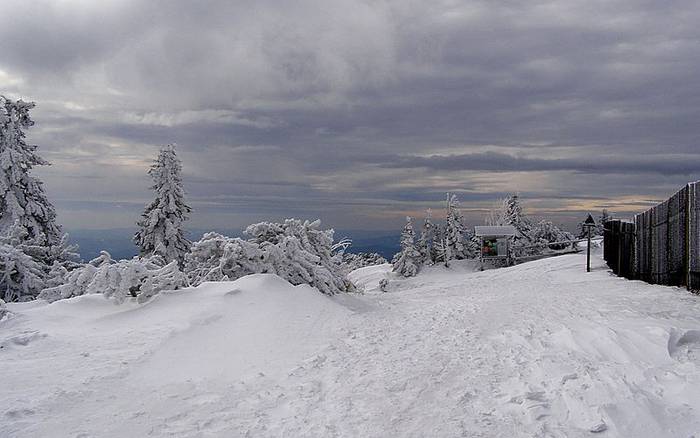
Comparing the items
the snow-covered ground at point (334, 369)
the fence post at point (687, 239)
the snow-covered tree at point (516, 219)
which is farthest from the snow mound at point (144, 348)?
the snow-covered tree at point (516, 219)

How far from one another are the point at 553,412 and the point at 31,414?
4.66m

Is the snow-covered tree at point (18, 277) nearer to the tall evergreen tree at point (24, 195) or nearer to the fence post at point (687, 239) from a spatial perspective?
the tall evergreen tree at point (24, 195)

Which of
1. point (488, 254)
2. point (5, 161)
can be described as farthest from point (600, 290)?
point (488, 254)

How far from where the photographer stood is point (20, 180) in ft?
60.8

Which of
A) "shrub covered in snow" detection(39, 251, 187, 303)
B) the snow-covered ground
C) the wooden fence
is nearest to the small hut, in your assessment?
the wooden fence

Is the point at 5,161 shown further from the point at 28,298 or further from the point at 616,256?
the point at 616,256

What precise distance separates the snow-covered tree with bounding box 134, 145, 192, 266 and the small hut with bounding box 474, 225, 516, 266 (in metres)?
20.8

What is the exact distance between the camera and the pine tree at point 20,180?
58.8ft

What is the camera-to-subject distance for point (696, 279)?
985 cm

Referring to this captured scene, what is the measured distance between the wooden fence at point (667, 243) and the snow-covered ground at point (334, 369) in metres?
1.43

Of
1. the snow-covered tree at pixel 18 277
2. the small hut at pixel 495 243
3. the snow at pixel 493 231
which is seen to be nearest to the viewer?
the snow-covered tree at pixel 18 277

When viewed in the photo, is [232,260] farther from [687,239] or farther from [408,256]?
[408,256]

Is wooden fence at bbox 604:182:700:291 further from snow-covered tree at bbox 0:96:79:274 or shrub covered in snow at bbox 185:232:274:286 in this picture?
snow-covered tree at bbox 0:96:79:274

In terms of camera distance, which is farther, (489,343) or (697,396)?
(489,343)
